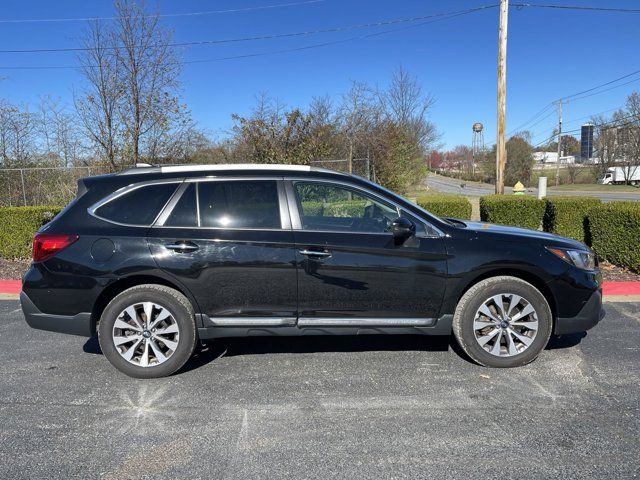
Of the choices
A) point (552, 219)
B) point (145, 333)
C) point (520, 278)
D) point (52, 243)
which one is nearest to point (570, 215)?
point (552, 219)

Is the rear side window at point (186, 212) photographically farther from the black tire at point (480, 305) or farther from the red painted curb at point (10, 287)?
the red painted curb at point (10, 287)

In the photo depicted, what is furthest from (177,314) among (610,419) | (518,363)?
(610,419)

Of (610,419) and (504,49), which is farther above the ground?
(504,49)

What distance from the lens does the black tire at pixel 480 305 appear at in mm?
3887

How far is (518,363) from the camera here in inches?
157

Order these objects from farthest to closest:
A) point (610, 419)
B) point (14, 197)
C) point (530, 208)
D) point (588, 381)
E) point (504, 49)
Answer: point (14, 197), point (504, 49), point (530, 208), point (588, 381), point (610, 419)

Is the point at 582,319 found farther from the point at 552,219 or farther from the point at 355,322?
the point at 552,219

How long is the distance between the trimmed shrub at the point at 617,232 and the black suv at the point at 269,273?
14.1 feet

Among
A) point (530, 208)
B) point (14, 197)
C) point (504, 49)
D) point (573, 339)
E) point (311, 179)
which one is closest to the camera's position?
point (311, 179)

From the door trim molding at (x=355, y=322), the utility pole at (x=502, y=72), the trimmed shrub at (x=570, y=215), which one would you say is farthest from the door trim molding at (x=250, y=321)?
the utility pole at (x=502, y=72)

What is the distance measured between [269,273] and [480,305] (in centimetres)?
177

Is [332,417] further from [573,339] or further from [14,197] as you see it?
[14,197]

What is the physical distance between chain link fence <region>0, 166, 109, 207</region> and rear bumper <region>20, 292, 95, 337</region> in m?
12.8

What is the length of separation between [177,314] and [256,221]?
99 centimetres
